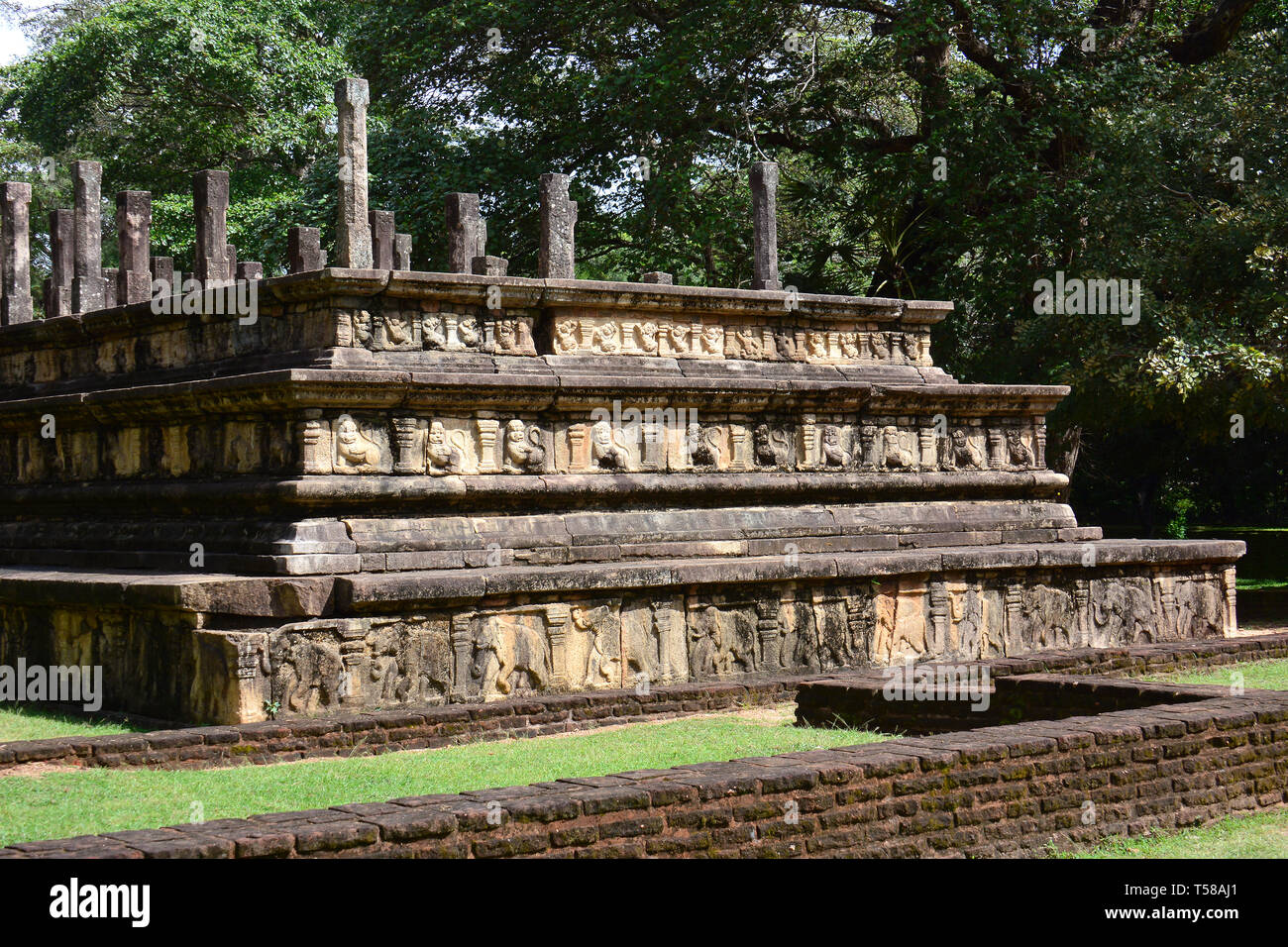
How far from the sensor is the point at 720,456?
11.3 meters

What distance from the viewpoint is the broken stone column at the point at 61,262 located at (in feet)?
45.5

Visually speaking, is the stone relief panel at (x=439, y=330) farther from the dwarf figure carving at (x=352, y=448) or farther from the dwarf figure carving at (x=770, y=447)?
the dwarf figure carving at (x=770, y=447)

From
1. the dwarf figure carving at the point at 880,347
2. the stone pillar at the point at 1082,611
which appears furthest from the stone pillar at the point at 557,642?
the stone pillar at the point at 1082,611

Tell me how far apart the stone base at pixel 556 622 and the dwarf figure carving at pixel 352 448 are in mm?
907

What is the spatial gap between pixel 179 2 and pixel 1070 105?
14.1 metres

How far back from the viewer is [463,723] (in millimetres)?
8250

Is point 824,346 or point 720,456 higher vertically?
point 824,346

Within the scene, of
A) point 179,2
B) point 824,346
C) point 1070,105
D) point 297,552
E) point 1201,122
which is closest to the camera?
point 297,552
